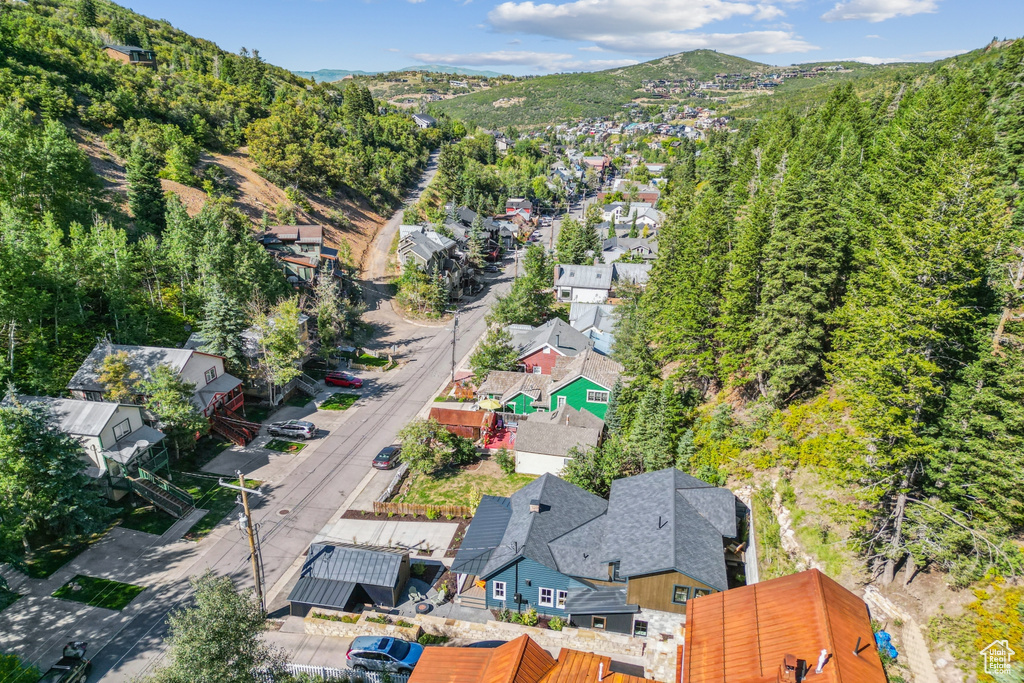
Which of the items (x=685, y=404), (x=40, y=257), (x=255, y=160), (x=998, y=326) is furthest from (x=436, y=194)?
(x=998, y=326)

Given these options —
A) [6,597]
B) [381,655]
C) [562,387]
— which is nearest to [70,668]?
[6,597]

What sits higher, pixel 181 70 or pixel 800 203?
pixel 181 70

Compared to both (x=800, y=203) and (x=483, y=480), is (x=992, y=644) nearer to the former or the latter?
(x=800, y=203)

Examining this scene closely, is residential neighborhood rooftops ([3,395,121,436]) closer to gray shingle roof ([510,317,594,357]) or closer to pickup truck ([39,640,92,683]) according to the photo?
pickup truck ([39,640,92,683])

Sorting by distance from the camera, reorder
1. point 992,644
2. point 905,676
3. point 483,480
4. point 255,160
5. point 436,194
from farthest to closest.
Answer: point 436,194, point 255,160, point 483,480, point 905,676, point 992,644

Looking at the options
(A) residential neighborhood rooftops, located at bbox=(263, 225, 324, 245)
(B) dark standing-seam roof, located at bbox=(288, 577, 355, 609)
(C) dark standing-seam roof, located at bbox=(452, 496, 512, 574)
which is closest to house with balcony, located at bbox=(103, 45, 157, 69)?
(A) residential neighborhood rooftops, located at bbox=(263, 225, 324, 245)

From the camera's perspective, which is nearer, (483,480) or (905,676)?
(905,676)

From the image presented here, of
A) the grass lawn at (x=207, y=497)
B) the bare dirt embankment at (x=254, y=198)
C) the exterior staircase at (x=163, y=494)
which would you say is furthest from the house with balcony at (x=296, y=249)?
the exterior staircase at (x=163, y=494)
